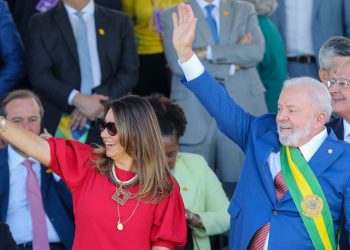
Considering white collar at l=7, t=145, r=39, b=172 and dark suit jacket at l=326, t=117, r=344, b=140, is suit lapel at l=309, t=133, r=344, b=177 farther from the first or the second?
white collar at l=7, t=145, r=39, b=172

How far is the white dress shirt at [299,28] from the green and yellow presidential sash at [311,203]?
305 centimetres

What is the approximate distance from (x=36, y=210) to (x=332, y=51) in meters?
2.05

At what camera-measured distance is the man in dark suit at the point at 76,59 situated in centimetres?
657

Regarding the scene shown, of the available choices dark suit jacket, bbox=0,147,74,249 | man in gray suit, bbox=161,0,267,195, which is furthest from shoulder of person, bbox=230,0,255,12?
dark suit jacket, bbox=0,147,74,249

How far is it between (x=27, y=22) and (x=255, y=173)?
3.21 meters

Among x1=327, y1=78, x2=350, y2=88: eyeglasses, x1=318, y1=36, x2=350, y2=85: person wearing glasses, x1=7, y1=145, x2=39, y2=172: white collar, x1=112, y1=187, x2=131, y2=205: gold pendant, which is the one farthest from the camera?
x1=318, y1=36, x2=350, y2=85: person wearing glasses

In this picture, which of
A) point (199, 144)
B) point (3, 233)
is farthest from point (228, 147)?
point (3, 233)

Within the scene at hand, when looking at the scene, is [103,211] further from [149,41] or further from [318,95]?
[149,41]

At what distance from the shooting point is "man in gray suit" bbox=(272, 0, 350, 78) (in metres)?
7.39

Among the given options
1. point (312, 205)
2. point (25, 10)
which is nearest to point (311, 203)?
point (312, 205)

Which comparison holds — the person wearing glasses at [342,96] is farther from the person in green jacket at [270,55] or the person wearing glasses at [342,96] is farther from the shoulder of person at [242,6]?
the person in green jacket at [270,55]

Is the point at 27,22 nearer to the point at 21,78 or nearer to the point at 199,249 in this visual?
the point at 21,78

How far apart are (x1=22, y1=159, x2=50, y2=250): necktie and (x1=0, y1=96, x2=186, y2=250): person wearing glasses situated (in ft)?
2.82

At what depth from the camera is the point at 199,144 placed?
680 centimetres
